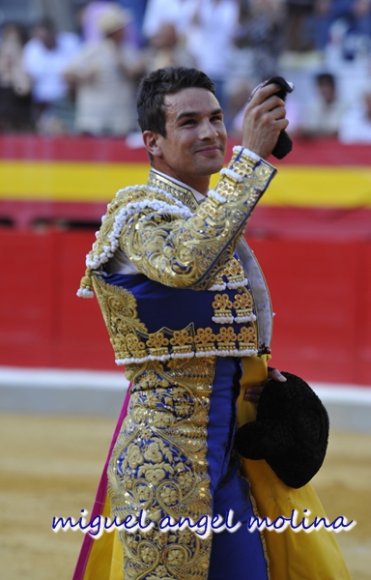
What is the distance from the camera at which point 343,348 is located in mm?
7621

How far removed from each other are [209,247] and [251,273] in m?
0.44

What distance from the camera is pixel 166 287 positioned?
2.50m

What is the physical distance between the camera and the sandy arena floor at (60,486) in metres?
4.40

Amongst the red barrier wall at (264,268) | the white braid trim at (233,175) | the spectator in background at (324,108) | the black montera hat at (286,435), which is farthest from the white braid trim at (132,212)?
the spectator in background at (324,108)

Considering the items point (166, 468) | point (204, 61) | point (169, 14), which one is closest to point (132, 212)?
point (166, 468)

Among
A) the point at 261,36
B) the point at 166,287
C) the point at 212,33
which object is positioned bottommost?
the point at 166,287

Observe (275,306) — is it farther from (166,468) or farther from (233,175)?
(233,175)

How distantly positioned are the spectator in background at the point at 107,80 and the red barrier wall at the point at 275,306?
86cm

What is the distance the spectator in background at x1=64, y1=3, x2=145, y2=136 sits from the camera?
816 centimetres

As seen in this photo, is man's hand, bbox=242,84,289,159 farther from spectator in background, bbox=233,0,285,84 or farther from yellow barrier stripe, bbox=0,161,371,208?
spectator in background, bbox=233,0,285,84

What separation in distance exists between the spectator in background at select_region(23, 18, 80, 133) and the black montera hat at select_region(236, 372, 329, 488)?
5.99 metres

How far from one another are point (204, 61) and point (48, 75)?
3.80 ft

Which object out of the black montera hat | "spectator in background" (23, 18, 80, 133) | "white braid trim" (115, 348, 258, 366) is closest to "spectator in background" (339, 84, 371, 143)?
"spectator in background" (23, 18, 80, 133)

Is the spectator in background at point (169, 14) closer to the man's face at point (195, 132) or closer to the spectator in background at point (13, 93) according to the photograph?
the spectator in background at point (13, 93)
